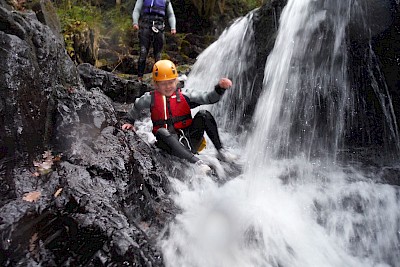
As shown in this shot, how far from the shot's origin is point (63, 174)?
8.85 ft

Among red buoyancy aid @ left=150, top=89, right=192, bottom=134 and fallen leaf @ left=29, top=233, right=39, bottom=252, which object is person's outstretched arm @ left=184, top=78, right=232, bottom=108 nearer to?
red buoyancy aid @ left=150, top=89, right=192, bottom=134

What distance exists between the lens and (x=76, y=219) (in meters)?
2.29

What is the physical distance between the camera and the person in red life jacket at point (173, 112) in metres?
4.19

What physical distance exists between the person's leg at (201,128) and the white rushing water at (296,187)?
19.2 inches

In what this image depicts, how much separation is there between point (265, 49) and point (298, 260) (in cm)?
407

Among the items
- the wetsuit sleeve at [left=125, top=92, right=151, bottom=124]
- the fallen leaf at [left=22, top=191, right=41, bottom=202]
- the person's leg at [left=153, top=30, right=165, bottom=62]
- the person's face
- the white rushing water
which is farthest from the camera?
the person's leg at [left=153, top=30, right=165, bottom=62]

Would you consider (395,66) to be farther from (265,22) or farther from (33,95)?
(33,95)

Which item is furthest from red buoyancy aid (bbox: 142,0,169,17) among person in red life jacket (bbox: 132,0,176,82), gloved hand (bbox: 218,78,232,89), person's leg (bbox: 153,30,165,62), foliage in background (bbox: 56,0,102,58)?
gloved hand (bbox: 218,78,232,89)

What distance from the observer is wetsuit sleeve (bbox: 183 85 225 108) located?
4.14 meters

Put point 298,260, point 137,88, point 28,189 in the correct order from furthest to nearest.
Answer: point 137,88 → point 298,260 → point 28,189

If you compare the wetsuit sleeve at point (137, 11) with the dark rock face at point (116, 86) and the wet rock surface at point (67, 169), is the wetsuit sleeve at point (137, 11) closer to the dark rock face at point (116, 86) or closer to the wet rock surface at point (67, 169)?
the dark rock face at point (116, 86)

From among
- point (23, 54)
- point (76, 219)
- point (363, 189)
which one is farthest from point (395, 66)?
point (23, 54)

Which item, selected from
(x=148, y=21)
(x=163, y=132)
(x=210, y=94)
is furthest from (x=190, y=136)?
(x=148, y=21)

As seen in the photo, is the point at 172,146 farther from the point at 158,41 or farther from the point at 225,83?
the point at 158,41
